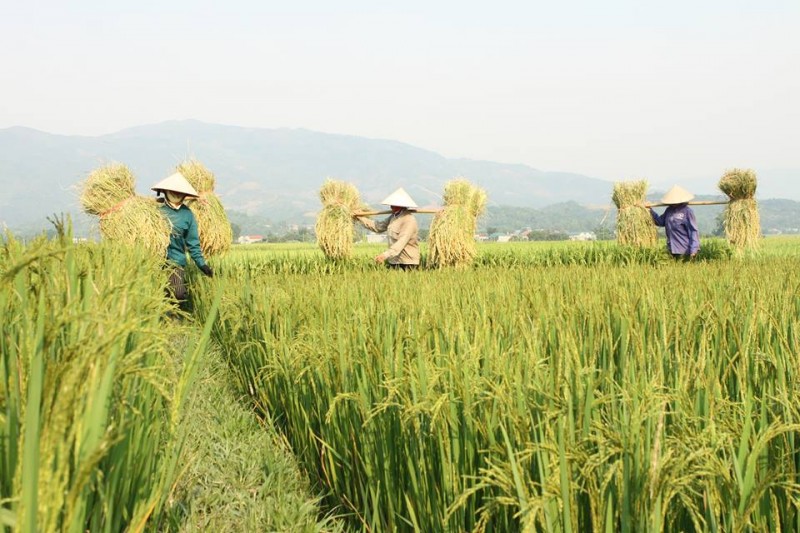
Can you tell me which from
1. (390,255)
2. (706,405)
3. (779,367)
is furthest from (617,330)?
(390,255)

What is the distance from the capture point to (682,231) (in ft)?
31.3

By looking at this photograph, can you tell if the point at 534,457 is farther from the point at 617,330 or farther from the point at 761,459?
the point at 617,330

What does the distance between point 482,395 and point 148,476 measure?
946 millimetres

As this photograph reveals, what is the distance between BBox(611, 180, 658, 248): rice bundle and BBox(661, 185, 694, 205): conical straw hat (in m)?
0.89

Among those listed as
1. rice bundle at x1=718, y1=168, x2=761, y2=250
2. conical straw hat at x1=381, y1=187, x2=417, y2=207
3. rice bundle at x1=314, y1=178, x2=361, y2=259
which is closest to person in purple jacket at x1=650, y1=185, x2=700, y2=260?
rice bundle at x1=718, y1=168, x2=761, y2=250

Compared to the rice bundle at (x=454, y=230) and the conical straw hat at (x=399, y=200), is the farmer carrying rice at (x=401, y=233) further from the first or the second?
the rice bundle at (x=454, y=230)

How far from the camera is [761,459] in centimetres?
143

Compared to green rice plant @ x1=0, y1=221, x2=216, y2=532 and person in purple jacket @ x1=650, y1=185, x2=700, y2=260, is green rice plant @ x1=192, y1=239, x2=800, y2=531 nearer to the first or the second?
green rice plant @ x1=0, y1=221, x2=216, y2=532

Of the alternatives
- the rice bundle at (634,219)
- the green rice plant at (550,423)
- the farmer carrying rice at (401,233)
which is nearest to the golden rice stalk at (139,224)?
the farmer carrying rice at (401,233)

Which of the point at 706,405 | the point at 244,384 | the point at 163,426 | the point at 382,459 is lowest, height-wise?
the point at 244,384

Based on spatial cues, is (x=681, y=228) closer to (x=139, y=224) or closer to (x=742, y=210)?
(x=742, y=210)

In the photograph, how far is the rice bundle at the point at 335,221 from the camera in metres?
9.36

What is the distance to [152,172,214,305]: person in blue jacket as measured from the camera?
6.90 meters

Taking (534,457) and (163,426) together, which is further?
(163,426)
